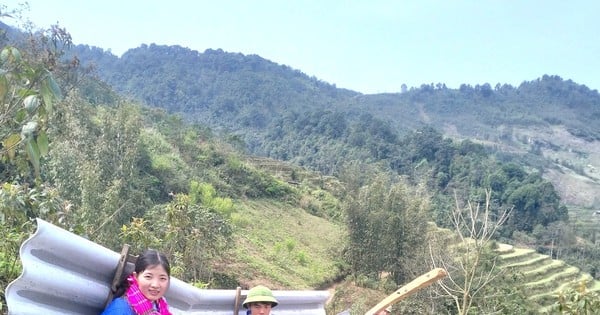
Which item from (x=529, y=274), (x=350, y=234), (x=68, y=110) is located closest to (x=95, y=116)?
(x=68, y=110)

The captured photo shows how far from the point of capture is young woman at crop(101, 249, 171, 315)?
1.68 metres

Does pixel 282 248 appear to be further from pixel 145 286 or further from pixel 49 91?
pixel 49 91

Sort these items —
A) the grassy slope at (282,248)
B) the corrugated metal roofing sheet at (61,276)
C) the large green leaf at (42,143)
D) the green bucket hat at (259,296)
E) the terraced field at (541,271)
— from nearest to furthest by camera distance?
the corrugated metal roofing sheet at (61,276) → the large green leaf at (42,143) → the green bucket hat at (259,296) → the grassy slope at (282,248) → the terraced field at (541,271)

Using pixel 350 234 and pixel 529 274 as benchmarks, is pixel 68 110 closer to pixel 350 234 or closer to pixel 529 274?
pixel 350 234

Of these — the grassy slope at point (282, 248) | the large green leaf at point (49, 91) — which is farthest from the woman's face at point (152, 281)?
the grassy slope at point (282, 248)

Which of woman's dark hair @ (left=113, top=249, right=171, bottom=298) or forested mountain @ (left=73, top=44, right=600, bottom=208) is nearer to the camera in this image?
woman's dark hair @ (left=113, top=249, right=171, bottom=298)

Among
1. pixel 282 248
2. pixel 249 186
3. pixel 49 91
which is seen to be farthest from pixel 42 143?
pixel 249 186

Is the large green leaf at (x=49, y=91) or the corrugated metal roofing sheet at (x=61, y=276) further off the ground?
the large green leaf at (x=49, y=91)

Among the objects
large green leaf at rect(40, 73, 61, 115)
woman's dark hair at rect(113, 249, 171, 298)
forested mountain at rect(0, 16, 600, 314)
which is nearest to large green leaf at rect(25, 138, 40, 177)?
forested mountain at rect(0, 16, 600, 314)

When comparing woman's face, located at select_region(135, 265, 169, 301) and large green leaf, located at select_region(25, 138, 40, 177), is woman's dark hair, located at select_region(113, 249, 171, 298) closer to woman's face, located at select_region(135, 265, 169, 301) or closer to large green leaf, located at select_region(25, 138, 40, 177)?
woman's face, located at select_region(135, 265, 169, 301)

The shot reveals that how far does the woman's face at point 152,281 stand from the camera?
5.62 ft

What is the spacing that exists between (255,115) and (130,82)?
→ 24.6 metres

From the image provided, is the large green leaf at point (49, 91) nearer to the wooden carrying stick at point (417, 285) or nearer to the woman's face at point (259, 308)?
the woman's face at point (259, 308)

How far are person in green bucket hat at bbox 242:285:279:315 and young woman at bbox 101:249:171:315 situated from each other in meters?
0.47
